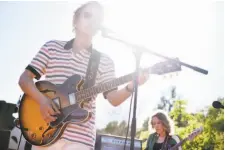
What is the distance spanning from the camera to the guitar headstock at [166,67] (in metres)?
2.31

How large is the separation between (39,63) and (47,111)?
0.47 m

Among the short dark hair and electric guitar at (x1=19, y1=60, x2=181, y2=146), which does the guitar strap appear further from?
the short dark hair

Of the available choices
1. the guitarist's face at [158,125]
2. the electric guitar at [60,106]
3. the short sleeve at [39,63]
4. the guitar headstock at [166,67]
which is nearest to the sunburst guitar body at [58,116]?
the electric guitar at [60,106]

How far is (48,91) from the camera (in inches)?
114

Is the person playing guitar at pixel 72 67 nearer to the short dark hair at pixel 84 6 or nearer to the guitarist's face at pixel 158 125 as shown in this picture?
the short dark hair at pixel 84 6

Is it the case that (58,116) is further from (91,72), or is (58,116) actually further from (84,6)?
(84,6)

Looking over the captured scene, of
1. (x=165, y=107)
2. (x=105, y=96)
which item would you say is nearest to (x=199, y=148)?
(x=105, y=96)

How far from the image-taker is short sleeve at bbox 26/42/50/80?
9.02ft

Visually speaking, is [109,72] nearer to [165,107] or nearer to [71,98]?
[71,98]

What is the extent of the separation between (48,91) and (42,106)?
25cm

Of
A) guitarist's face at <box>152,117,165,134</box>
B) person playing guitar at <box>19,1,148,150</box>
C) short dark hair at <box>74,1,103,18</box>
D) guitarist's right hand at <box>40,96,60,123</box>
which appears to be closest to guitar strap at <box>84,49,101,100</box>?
person playing guitar at <box>19,1,148,150</box>

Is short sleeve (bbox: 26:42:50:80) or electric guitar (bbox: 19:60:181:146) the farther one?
short sleeve (bbox: 26:42:50:80)

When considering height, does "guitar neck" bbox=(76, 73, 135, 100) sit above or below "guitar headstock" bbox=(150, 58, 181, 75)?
below

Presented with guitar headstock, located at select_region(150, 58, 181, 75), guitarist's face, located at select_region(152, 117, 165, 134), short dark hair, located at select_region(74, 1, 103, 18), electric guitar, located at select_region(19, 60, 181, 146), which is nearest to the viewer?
guitar headstock, located at select_region(150, 58, 181, 75)
